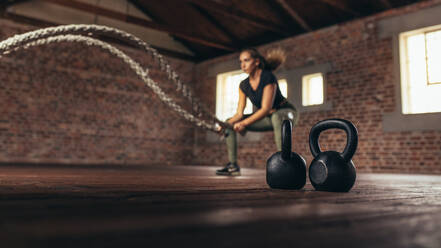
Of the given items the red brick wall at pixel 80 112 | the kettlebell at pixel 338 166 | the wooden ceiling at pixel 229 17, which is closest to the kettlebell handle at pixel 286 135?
the kettlebell at pixel 338 166

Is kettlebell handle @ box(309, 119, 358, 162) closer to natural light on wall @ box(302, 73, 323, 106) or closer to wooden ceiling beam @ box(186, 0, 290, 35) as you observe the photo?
wooden ceiling beam @ box(186, 0, 290, 35)

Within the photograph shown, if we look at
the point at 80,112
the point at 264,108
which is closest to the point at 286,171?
the point at 264,108

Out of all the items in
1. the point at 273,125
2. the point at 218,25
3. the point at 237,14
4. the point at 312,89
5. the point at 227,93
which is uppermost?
the point at 218,25

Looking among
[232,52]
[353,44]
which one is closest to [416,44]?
[353,44]

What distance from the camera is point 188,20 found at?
25.4ft

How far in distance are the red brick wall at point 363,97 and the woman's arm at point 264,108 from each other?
3456 mm

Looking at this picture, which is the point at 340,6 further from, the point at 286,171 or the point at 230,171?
the point at 286,171

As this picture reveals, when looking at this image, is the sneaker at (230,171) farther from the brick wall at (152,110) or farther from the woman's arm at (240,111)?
the brick wall at (152,110)

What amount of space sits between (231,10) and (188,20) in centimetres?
166

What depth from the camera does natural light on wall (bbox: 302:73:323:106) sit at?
6445 millimetres

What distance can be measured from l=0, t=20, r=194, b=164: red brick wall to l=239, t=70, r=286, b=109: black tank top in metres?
5.00

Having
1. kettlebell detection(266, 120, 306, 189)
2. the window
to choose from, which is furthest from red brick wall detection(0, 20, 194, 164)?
kettlebell detection(266, 120, 306, 189)

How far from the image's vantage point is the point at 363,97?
5844 mm

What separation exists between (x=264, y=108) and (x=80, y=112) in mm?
5323
